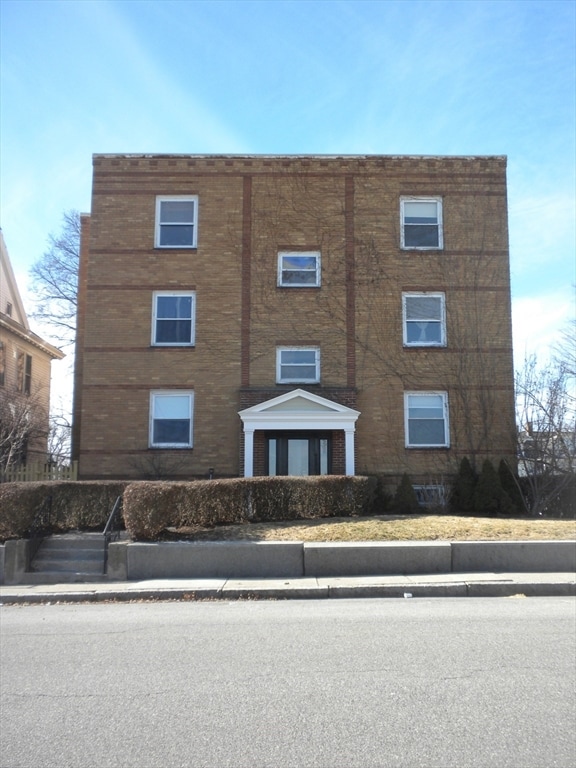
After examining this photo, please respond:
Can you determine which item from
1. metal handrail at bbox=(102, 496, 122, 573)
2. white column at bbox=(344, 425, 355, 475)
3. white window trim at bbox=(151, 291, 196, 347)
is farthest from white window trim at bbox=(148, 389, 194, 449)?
metal handrail at bbox=(102, 496, 122, 573)

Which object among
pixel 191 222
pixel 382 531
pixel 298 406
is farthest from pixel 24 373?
pixel 382 531

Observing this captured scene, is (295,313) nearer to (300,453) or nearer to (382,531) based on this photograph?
(300,453)

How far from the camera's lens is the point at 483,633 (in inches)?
291

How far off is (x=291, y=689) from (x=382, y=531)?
6.72 metres

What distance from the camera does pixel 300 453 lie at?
64.7ft

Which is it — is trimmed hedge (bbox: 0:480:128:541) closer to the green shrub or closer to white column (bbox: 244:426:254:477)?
white column (bbox: 244:426:254:477)

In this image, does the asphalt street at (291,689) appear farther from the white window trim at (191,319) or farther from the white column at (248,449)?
the white window trim at (191,319)

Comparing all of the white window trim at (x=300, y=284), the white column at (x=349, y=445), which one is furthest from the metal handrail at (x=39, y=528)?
the white window trim at (x=300, y=284)

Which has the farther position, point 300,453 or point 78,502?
point 300,453

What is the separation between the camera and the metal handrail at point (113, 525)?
1154cm

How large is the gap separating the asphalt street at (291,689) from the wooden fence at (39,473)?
400 inches

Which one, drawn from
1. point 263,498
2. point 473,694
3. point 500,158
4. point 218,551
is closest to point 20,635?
point 218,551

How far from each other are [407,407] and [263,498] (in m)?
8.07

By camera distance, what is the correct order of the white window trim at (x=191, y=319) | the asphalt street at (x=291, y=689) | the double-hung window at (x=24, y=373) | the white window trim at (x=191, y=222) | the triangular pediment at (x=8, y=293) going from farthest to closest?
the double-hung window at (x=24, y=373) < the triangular pediment at (x=8, y=293) < the white window trim at (x=191, y=222) < the white window trim at (x=191, y=319) < the asphalt street at (x=291, y=689)
